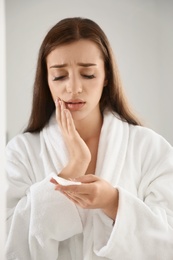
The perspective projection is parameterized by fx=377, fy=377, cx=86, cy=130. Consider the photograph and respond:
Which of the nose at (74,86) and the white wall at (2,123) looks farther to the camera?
the nose at (74,86)

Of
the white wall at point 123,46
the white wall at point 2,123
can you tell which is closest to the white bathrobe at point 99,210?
the white wall at point 123,46

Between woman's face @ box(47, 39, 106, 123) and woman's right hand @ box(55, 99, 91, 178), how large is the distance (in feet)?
0.10

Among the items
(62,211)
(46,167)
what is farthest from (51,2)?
(62,211)

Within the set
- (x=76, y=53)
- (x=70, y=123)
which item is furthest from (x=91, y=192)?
(x=76, y=53)

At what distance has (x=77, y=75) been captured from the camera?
A: 0.87 meters

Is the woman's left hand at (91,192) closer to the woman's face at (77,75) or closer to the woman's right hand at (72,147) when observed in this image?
the woman's right hand at (72,147)

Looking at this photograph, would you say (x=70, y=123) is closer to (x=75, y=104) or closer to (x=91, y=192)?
(x=75, y=104)

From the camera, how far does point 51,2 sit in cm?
125

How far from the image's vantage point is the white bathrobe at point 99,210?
2.60ft

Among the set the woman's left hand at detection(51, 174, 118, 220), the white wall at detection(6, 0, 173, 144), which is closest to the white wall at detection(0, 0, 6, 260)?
the woman's left hand at detection(51, 174, 118, 220)

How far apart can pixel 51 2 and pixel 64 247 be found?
80 cm

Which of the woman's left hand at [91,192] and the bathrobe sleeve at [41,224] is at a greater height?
the woman's left hand at [91,192]

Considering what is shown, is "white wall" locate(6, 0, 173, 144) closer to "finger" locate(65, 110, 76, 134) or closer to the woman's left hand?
"finger" locate(65, 110, 76, 134)

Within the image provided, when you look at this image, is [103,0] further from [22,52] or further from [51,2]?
[22,52]
